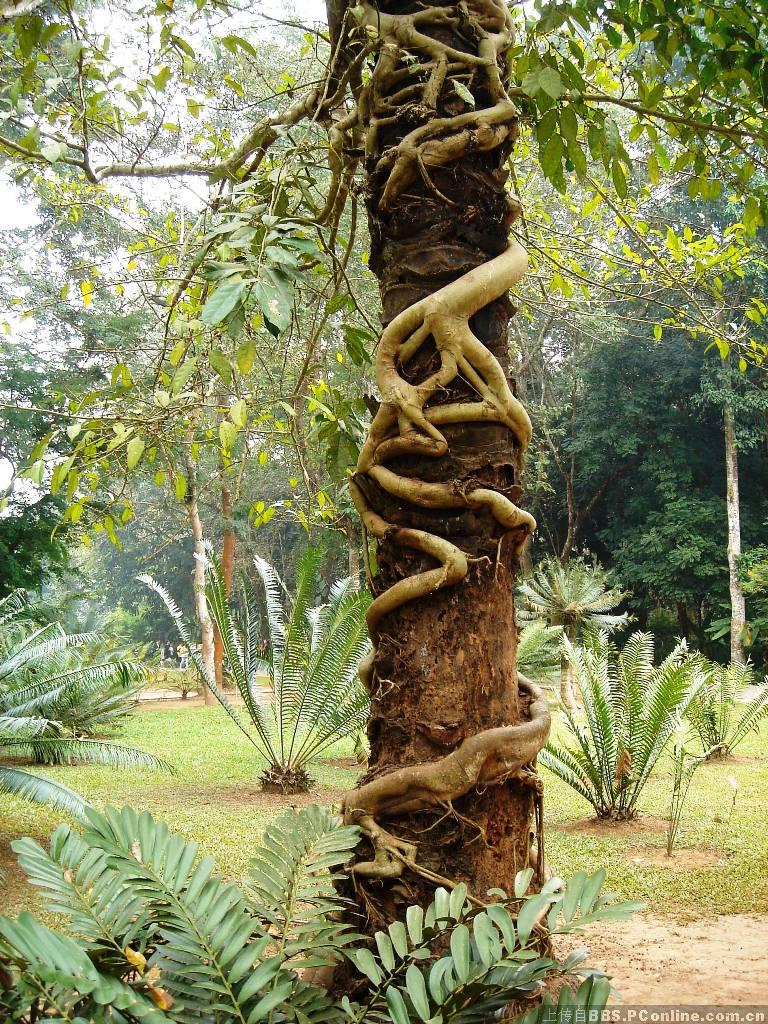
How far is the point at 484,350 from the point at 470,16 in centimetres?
89

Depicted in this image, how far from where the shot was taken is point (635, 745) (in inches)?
219

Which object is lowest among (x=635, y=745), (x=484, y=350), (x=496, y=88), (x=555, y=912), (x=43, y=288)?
(x=635, y=745)

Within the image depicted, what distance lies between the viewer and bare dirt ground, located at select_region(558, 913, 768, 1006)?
2441 millimetres

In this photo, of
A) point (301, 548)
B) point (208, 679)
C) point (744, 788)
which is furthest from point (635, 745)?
point (301, 548)

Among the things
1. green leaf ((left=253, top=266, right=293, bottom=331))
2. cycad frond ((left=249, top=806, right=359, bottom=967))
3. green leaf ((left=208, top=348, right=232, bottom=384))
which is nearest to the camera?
cycad frond ((left=249, top=806, right=359, bottom=967))

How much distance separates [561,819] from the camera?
6.04 metres

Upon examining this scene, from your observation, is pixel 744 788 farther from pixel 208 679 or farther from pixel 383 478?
pixel 383 478

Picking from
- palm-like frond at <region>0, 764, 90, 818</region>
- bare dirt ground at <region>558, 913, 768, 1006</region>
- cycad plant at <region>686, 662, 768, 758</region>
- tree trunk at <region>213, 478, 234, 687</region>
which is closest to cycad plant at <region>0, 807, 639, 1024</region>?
bare dirt ground at <region>558, 913, 768, 1006</region>

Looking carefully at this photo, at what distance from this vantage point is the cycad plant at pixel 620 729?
5418 millimetres

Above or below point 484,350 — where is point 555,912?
below

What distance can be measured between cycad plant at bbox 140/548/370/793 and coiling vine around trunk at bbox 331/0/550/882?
443 cm

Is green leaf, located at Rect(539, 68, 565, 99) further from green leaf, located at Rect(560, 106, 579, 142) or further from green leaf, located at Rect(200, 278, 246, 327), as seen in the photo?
green leaf, located at Rect(200, 278, 246, 327)

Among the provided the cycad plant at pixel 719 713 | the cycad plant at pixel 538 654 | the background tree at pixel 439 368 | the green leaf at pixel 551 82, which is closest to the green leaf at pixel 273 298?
the background tree at pixel 439 368

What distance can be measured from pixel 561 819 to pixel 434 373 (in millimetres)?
4962
